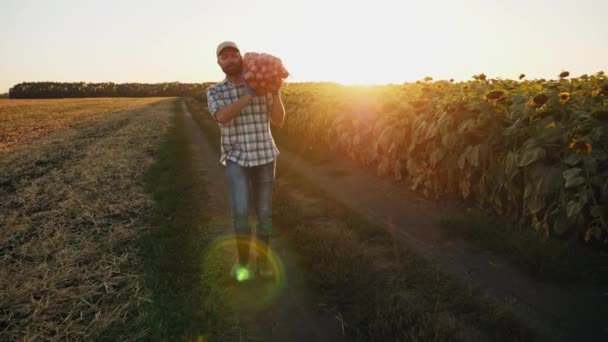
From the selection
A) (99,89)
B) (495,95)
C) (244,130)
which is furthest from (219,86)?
(99,89)

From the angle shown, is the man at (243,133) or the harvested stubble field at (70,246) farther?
the harvested stubble field at (70,246)

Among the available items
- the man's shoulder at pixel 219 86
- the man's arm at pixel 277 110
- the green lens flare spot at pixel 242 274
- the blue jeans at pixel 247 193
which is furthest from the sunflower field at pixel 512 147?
the man's shoulder at pixel 219 86

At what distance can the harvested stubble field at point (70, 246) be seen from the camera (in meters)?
3.92

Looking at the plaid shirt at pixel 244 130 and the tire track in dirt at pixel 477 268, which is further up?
the plaid shirt at pixel 244 130

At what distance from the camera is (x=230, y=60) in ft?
12.3

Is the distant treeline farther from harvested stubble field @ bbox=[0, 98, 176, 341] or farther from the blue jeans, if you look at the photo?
the blue jeans

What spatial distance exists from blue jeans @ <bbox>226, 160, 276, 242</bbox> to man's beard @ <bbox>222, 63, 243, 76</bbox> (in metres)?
0.87

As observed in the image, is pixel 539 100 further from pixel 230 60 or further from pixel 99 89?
pixel 99 89

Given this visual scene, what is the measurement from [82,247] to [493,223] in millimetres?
5704

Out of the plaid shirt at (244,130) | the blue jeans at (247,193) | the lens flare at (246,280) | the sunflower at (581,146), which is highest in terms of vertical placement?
the plaid shirt at (244,130)

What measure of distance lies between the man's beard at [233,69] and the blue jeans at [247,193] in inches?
34.3

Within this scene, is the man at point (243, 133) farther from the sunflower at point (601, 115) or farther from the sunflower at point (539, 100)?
the sunflower at point (601, 115)

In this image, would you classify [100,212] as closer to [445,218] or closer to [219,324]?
[219,324]

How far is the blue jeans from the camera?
408cm
